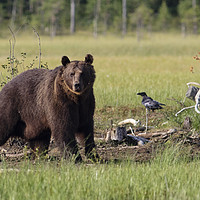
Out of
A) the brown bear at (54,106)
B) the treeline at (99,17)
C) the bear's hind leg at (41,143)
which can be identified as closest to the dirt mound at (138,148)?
the bear's hind leg at (41,143)

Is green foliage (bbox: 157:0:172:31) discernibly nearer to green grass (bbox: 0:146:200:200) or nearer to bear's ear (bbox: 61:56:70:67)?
bear's ear (bbox: 61:56:70:67)

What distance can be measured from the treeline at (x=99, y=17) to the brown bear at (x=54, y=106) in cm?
5265

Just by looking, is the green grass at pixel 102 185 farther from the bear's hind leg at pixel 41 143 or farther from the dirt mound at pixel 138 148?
the bear's hind leg at pixel 41 143

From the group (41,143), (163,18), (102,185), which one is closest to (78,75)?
(41,143)

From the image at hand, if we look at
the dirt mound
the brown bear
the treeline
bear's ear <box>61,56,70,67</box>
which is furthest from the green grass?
the treeline

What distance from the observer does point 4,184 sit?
12.4 feet

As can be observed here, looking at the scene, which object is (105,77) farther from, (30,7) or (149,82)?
(30,7)

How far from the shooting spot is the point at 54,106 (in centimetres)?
514

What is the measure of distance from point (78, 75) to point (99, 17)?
66191 millimetres

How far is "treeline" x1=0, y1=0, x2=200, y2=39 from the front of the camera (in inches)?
2424

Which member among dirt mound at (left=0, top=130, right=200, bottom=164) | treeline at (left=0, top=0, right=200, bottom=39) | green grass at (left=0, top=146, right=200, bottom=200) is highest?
treeline at (left=0, top=0, right=200, bottom=39)

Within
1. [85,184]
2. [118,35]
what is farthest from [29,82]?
[118,35]

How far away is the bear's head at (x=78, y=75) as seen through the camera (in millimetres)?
4836

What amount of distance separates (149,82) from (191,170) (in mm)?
8988
